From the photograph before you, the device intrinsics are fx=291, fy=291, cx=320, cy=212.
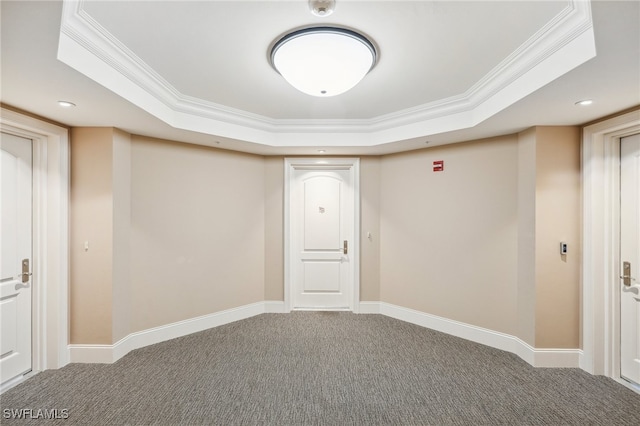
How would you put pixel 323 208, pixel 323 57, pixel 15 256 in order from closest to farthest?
pixel 323 57 → pixel 15 256 → pixel 323 208

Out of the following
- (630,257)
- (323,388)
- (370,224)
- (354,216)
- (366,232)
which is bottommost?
(323,388)

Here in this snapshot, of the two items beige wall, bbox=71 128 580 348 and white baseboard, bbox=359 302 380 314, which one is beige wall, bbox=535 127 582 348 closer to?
beige wall, bbox=71 128 580 348

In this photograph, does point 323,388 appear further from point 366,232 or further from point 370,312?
point 366,232

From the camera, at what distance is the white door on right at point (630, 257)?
2.61 meters

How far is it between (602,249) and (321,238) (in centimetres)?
324

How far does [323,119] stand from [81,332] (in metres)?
3.57

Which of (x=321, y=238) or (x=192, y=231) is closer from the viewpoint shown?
(x=192, y=231)

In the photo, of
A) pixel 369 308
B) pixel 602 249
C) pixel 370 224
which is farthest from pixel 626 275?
pixel 369 308

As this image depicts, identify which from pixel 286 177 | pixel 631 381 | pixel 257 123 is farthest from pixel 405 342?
pixel 257 123

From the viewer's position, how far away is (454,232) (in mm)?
3762

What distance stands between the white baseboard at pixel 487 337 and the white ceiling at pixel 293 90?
2.29 metres

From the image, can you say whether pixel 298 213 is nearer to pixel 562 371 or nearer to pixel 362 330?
pixel 362 330

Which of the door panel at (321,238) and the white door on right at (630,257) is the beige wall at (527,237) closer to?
the white door on right at (630,257)

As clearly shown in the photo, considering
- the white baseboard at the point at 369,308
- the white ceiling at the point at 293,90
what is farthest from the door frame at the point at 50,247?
the white baseboard at the point at 369,308
